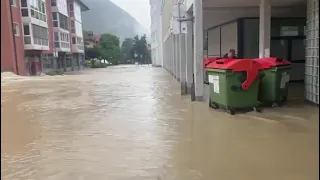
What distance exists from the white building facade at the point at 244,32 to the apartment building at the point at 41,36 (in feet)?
51.9

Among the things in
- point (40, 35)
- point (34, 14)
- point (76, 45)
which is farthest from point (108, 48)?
point (34, 14)

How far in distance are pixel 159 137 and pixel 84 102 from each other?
5354 millimetres

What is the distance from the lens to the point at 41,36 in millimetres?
34031

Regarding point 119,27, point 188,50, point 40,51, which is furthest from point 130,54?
point 119,27

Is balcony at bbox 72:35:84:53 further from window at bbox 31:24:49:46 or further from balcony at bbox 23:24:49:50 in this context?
balcony at bbox 23:24:49:50

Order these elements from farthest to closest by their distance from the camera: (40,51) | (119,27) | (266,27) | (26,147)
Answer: (119,27) → (40,51) → (266,27) → (26,147)

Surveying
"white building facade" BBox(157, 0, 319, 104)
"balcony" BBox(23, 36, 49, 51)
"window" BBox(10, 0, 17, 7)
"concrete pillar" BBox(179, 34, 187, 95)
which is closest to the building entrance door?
"white building facade" BBox(157, 0, 319, 104)

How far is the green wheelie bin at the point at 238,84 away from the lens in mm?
7105

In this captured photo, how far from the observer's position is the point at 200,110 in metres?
7.98

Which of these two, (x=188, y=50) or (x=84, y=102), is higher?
(x=188, y=50)

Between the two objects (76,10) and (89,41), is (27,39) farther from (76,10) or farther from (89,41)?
(89,41)

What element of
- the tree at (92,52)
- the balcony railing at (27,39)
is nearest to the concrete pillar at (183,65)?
the balcony railing at (27,39)

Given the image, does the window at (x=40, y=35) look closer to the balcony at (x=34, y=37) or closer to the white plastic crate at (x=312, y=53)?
the balcony at (x=34, y=37)

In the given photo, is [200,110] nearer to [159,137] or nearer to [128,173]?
[159,137]
